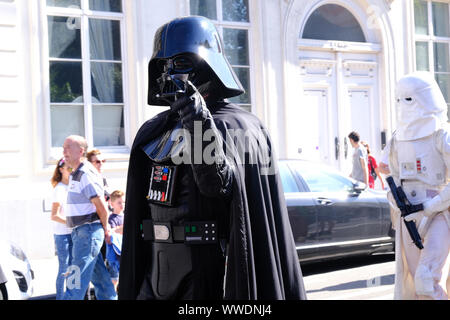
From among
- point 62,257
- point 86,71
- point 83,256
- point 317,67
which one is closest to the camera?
point 83,256

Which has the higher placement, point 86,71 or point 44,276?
→ point 86,71

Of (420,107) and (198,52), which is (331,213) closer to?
(420,107)

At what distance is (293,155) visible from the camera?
11469mm

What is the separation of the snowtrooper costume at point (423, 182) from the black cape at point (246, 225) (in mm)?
2081

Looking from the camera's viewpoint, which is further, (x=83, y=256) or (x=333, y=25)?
(x=333, y=25)

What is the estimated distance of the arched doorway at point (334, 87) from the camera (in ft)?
39.0

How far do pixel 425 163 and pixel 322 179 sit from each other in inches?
116

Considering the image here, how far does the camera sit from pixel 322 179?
24.6 ft

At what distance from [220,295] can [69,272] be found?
3210mm

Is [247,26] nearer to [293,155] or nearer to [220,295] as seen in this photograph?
[293,155]

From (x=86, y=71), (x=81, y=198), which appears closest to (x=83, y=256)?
(x=81, y=198)

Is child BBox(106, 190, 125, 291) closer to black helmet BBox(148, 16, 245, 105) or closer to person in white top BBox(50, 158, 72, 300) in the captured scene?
person in white top BBox(50, 158, 72, 300)
